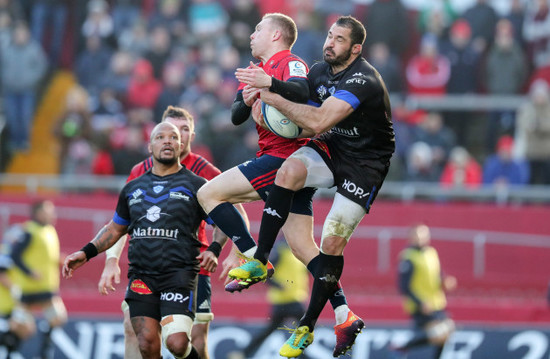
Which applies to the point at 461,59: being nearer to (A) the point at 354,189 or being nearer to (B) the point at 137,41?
(B) the point at 137,41

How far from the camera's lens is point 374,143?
895 cm

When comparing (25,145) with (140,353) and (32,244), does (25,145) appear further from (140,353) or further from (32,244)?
(140,353)

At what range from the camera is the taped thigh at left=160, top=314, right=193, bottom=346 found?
927 cm

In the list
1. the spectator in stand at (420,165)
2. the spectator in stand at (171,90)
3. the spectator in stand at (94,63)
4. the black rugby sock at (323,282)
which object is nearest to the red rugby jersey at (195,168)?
the black rugby sock at (323,282)

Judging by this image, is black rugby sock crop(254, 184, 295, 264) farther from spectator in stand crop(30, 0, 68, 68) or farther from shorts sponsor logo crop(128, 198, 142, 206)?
spectator in stand crop(30, 0, 68, 68)

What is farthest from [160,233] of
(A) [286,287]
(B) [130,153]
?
(B) [130,153]

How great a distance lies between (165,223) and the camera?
372 inches

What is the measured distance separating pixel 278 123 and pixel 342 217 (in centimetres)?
94

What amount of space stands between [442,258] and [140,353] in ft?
28.1

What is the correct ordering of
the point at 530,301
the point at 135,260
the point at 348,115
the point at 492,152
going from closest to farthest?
the point at 348,115 → the point at 135,260 → the point at 530,301 → the point at 492,152

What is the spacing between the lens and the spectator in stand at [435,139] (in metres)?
17.8

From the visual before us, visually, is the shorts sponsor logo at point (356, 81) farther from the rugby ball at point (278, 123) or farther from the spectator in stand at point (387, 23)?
the spectator in stand at point (387, 23)

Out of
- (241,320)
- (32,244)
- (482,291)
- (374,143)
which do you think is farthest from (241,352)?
(374,143)

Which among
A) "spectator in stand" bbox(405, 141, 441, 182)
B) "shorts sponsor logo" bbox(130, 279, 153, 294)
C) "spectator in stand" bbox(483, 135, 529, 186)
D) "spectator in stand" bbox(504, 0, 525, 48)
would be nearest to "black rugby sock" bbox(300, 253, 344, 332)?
"shorts sponsor logo" bbox(130, 279, 153, 294)
